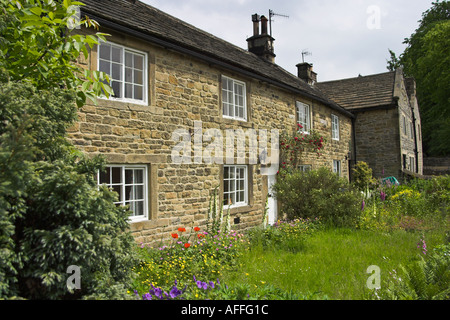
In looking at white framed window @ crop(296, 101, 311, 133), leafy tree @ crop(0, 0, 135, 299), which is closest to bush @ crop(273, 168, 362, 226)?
white framed window @ crop(296, 101, 311, 133)

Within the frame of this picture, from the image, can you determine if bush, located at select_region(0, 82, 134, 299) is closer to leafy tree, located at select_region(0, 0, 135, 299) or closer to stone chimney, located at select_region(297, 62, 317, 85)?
leafy tree, located at select_region(0, 0, 135, 299)

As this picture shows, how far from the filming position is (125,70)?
24.7 feet

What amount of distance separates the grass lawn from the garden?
18 mm

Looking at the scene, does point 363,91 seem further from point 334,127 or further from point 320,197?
point 320,197

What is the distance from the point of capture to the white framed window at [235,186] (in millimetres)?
9992

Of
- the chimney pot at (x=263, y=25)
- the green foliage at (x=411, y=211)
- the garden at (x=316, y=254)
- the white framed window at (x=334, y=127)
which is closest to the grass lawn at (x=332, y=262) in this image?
the garden at (x=316, y=254)

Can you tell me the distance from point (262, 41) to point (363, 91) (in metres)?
9.58

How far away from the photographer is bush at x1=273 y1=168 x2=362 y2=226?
1005 centimetres

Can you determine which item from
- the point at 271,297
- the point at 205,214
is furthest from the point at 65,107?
the point at 205,214

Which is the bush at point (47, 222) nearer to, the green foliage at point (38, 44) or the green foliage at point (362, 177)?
the green foliage at point (38, 44)

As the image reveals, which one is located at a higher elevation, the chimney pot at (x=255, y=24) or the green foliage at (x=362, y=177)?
the chimney pot at (x=255, y=24)

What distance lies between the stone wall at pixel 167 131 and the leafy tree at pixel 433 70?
16.5 metres

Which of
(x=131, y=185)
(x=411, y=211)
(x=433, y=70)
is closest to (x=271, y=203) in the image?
(x=411, y=211)
